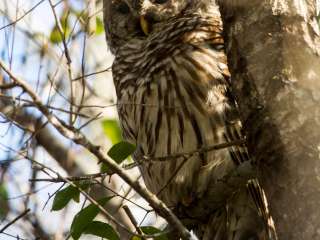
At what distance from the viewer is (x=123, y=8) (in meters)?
4.70

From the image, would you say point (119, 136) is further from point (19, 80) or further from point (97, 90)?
point (19, 80)

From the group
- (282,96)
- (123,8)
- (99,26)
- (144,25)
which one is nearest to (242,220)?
(144,25)

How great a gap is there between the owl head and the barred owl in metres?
0.40

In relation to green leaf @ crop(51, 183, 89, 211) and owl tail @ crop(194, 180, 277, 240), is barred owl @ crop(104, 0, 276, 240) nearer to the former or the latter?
owl tail @ crop(194, 180, 277, 240)

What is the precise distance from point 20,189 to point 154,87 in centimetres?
190

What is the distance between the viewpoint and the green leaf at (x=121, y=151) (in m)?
2.85

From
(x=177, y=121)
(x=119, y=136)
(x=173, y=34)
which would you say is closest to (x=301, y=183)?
(x=177, y=121)

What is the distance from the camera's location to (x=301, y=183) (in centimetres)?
185

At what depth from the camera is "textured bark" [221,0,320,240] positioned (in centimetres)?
185

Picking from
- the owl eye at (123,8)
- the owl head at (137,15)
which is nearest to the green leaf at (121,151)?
the owl head at (137,15)

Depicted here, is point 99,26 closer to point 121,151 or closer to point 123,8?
point 123,8

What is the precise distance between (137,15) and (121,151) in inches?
73.7

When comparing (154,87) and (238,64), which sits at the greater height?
(238,64)

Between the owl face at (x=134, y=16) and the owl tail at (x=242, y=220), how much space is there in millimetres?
1340
